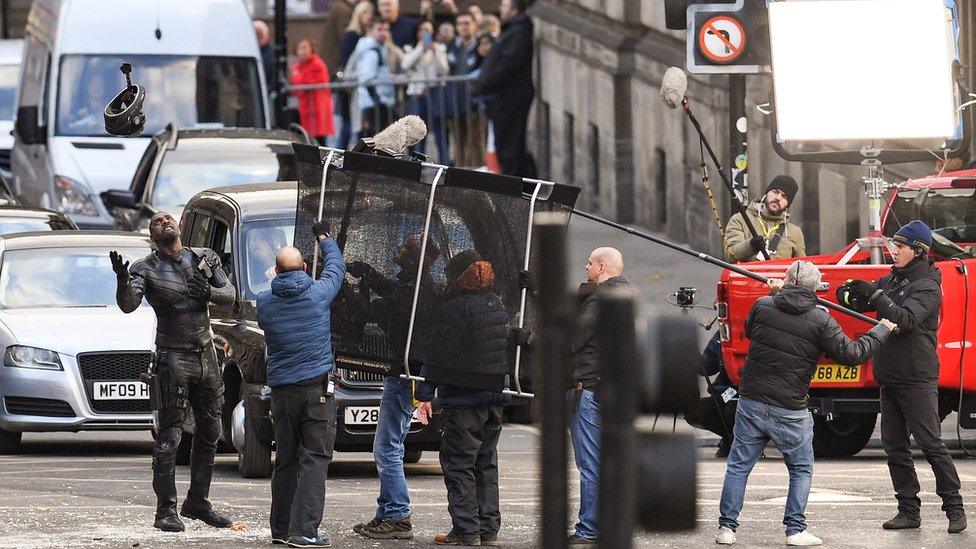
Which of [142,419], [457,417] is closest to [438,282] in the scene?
[457,417]

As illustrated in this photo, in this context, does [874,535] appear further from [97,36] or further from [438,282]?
[97,36]

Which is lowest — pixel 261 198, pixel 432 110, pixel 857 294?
pixel 857 294

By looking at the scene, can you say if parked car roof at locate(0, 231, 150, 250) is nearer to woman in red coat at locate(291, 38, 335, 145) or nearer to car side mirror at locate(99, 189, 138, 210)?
car side mirror at locate(99, 189, 138, 210)

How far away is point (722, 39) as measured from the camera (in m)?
16.1

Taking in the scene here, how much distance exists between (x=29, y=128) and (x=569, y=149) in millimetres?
11886

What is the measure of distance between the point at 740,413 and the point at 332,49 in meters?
24.3

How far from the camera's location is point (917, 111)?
51.3 ft

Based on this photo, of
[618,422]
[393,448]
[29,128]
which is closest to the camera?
[618,422]

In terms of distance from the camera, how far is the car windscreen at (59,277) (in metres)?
15.7

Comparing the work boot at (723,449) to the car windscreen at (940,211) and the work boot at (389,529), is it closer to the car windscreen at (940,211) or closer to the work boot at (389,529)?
the car windscreen at (940,211)

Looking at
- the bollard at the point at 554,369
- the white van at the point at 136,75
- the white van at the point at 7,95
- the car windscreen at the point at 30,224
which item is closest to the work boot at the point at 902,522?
the bollard at the point at 554,369

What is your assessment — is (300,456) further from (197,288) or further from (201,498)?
(197,288)

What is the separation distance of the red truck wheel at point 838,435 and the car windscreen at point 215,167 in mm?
5870

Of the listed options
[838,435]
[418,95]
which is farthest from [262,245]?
[418,95]
